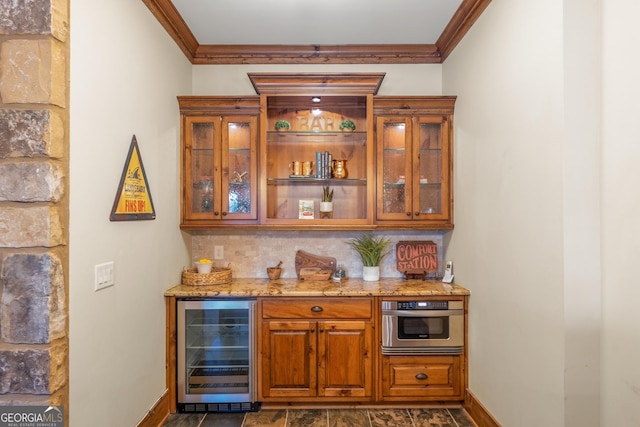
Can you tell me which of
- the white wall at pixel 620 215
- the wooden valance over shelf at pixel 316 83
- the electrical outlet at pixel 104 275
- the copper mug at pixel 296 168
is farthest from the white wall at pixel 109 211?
the white wall at pixel 620 215

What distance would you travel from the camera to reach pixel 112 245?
6.17 ft

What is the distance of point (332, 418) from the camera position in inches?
99.7

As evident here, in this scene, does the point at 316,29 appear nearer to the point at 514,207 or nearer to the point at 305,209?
the point at 305,209

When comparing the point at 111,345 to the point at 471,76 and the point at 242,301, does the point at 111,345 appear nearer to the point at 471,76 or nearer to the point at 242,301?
the point at 242,301

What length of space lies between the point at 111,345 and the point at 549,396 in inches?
89.4

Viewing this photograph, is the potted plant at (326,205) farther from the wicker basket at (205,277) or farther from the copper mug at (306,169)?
the wicker basket at (205,277)

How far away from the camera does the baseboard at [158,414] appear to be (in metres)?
2.25

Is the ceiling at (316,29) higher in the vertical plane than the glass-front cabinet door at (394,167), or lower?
higher

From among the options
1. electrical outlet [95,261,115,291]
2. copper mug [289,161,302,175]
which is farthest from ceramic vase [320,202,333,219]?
electrical outlet [95,261,115,291]

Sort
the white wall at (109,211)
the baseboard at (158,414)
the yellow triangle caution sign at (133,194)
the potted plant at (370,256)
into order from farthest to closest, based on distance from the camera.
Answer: the potted plant at (370,256) < the baseboard at (158,414) < the yellow triangle caution sign at (133,194) < the white wall at (109,211)

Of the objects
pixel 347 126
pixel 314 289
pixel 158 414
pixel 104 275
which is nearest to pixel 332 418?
pixel 314 289

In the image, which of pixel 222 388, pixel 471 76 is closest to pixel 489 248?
pixel 471 76

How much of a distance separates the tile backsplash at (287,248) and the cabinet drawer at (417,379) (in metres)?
0.83

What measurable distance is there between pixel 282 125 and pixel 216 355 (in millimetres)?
1986
